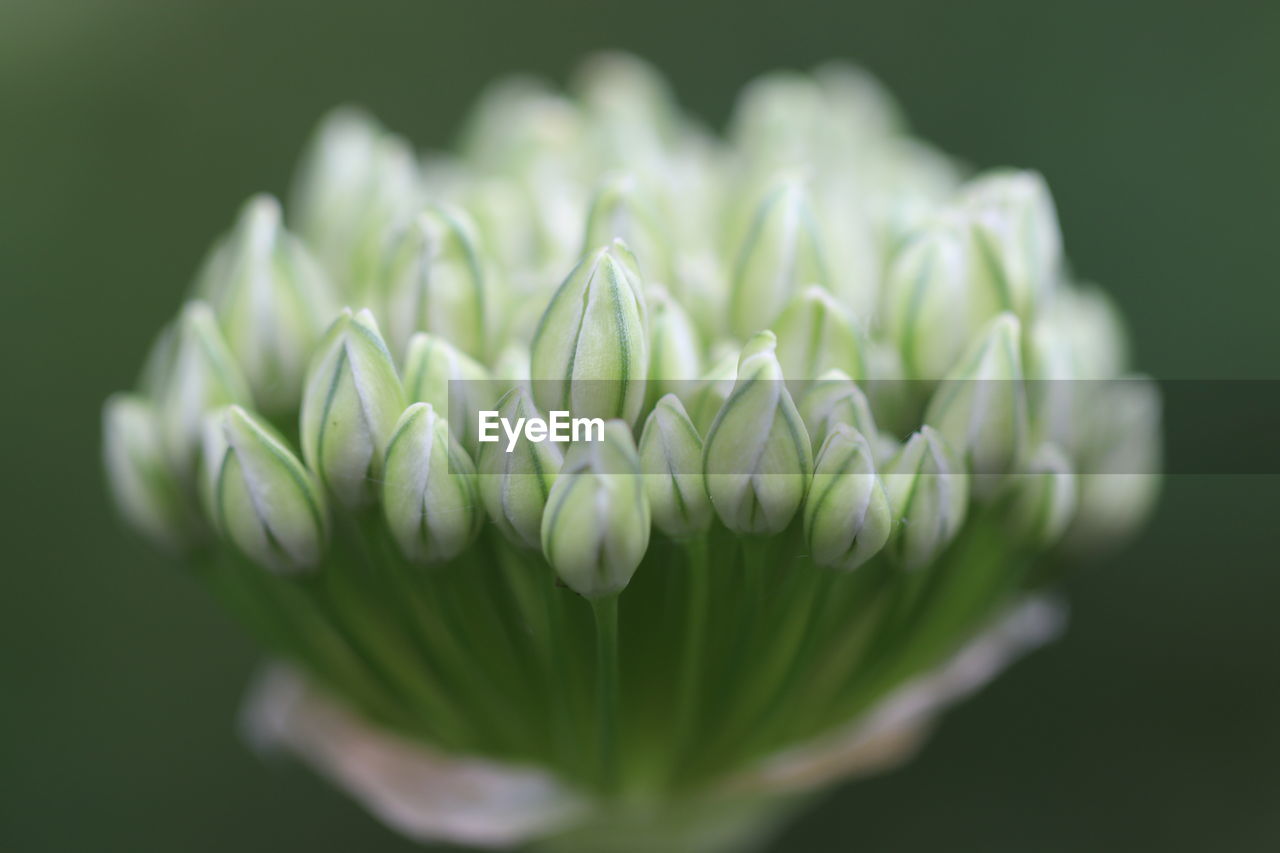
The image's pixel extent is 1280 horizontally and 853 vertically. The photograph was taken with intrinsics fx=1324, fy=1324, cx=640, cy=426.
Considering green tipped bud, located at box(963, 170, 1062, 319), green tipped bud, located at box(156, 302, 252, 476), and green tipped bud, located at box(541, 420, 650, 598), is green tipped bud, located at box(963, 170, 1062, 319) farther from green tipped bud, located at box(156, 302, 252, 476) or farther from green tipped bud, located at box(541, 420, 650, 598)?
green tipped bud, located at box(156, 302, 252, 476)

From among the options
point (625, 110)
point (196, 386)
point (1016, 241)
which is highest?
point (625, 110)

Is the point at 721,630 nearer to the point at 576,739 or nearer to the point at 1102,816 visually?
the point at 576,739

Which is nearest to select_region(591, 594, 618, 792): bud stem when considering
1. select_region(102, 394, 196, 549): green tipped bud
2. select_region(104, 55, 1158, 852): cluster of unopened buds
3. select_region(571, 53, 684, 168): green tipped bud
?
select_region(104, 55, 1158, 852): cluster of unopened buds

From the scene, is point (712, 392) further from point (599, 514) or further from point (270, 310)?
point (270, 310)

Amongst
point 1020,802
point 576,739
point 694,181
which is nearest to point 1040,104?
point 694,181

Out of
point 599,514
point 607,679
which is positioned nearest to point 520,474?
point 599,514

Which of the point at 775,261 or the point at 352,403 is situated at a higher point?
the point at 775,261

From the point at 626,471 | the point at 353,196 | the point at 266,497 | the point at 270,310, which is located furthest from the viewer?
the point at 353,196
